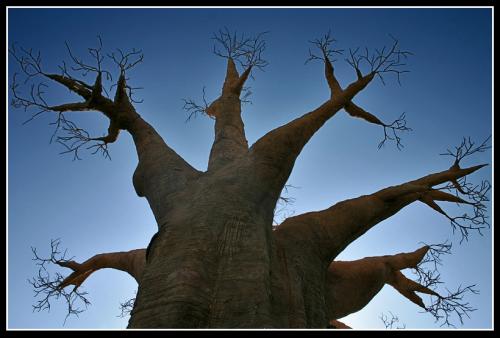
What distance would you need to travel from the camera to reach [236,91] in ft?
19.8

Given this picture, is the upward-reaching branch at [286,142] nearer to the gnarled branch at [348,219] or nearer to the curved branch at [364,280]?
the gnarled branch at [348,219]

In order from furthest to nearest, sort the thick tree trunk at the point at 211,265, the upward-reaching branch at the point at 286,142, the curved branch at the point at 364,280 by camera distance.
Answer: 1. the curved branch at the point at 364,280
2. the upward-reaching branch at the point at 286,142
3. the thick tree trunk at the point at 211,265

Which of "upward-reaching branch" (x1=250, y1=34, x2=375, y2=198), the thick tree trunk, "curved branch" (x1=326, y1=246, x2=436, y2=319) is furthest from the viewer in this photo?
"curved branch" (x1=326, y1=246, x2=436, y2=319)

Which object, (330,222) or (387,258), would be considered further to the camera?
(387,258)

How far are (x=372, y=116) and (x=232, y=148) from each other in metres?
2.33

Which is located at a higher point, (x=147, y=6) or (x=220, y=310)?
(x=147, y=6)

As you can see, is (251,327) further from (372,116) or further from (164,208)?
(372,116)

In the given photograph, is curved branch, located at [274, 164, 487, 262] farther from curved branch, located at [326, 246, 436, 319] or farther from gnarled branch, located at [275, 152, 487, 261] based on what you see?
curved branch, located at [326, 246, 436, 319]

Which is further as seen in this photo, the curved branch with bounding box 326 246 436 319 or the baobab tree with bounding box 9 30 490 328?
the curved branch with bounding box 326 246 436 319

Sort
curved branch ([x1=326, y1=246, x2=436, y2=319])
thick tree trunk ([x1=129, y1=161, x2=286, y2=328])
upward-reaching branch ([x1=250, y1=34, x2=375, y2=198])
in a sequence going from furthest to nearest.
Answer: curved branch ([x1=326, y1=246, x2=436, y2=319]) → upward-reaching branch ([x1=250, y1=34, x2=375, y2=198]) → thick tree trunk ([x1=129, y1=161, x2=286, y2=328])

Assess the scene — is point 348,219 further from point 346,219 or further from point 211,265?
point 211,265

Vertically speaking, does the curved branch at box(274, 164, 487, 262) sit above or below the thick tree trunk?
above

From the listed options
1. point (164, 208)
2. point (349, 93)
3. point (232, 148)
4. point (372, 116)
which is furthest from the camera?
point (372, 116)
